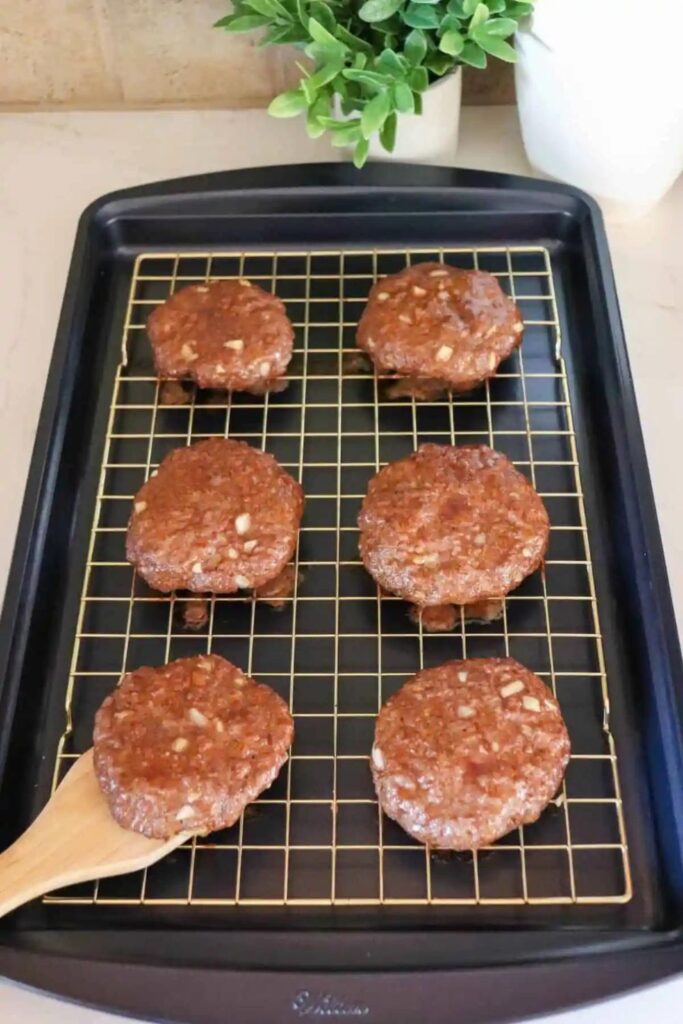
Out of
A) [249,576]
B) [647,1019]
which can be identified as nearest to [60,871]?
[249,576]

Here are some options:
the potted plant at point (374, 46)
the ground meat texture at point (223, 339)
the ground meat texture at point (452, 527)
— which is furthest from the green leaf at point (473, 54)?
the ground meat texture at point (452, 527)

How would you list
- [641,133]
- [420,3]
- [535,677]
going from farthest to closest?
1. [641,133]
2. [420,3]
3. [535,677]

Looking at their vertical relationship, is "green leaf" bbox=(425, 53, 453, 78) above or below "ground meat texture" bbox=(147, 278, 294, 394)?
above

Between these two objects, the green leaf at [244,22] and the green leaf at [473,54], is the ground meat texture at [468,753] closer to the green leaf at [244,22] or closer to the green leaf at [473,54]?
the green leaf at [473,54]

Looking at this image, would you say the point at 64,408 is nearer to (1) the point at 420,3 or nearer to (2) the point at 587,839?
(1) the point at 420,3

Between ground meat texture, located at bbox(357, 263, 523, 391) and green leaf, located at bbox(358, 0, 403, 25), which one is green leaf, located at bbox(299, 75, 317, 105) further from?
ground meat texture, located at bbox(357, 263, 523, 391)

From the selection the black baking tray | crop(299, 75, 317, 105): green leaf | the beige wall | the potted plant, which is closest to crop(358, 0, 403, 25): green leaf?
the potted plant

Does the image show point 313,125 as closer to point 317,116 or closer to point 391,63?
point 317,116
